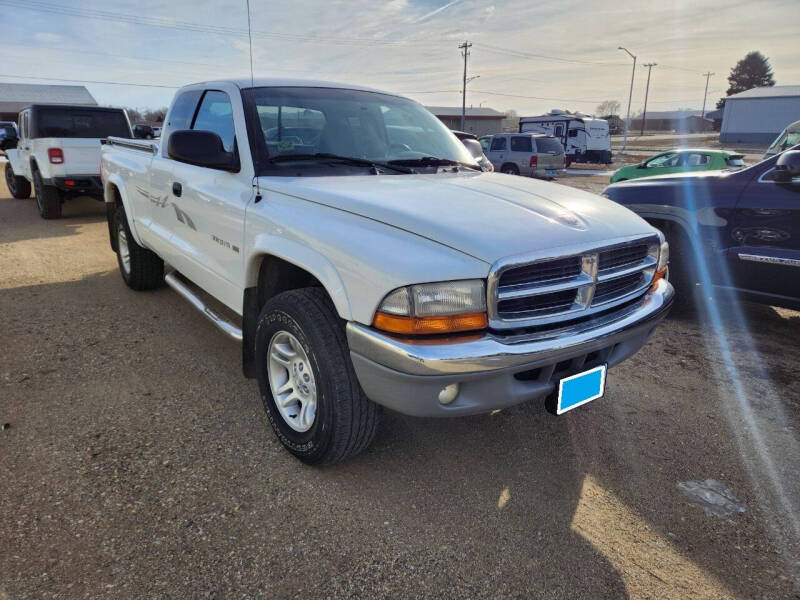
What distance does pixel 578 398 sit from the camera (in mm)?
2434

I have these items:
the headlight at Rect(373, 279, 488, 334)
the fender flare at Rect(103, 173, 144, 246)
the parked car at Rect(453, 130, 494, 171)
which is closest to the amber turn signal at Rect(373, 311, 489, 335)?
the headlight at Rect(373, 279, 488, 334)

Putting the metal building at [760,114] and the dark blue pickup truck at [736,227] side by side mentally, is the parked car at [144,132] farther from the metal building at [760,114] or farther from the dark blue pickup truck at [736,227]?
the metal building at [760,114]

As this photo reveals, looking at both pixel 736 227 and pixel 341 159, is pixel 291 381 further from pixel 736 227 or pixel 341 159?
pixel 736 227

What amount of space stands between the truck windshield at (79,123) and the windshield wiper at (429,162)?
901 cm

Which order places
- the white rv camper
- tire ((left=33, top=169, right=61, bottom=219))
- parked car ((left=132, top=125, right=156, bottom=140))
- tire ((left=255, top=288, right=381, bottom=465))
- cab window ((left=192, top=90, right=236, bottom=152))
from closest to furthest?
tire ((left=255, top=288, right=381, bottom=465)) < cab window ((left=192, top=90, right=236, bottom=152)) < tire ((left=33, top=169, right=61, bottom=219)) < parked car ((left=132, top=125, right=156, bottom=140)) < the white rv camper

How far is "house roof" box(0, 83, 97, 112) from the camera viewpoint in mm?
61797

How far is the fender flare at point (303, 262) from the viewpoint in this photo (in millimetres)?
2222

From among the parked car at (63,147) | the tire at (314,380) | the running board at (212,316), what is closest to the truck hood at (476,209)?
the tire at (314,380)

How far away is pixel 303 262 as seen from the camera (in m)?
2.40

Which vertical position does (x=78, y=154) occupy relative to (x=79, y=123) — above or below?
below

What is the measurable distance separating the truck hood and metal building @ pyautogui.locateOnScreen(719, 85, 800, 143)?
61.1 meters

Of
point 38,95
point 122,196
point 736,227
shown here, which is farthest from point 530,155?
point 38,95

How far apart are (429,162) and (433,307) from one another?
1637 millimetres

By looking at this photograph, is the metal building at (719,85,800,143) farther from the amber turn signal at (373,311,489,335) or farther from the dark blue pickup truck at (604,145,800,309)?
the amber turn signal at (373,311,489,335)
